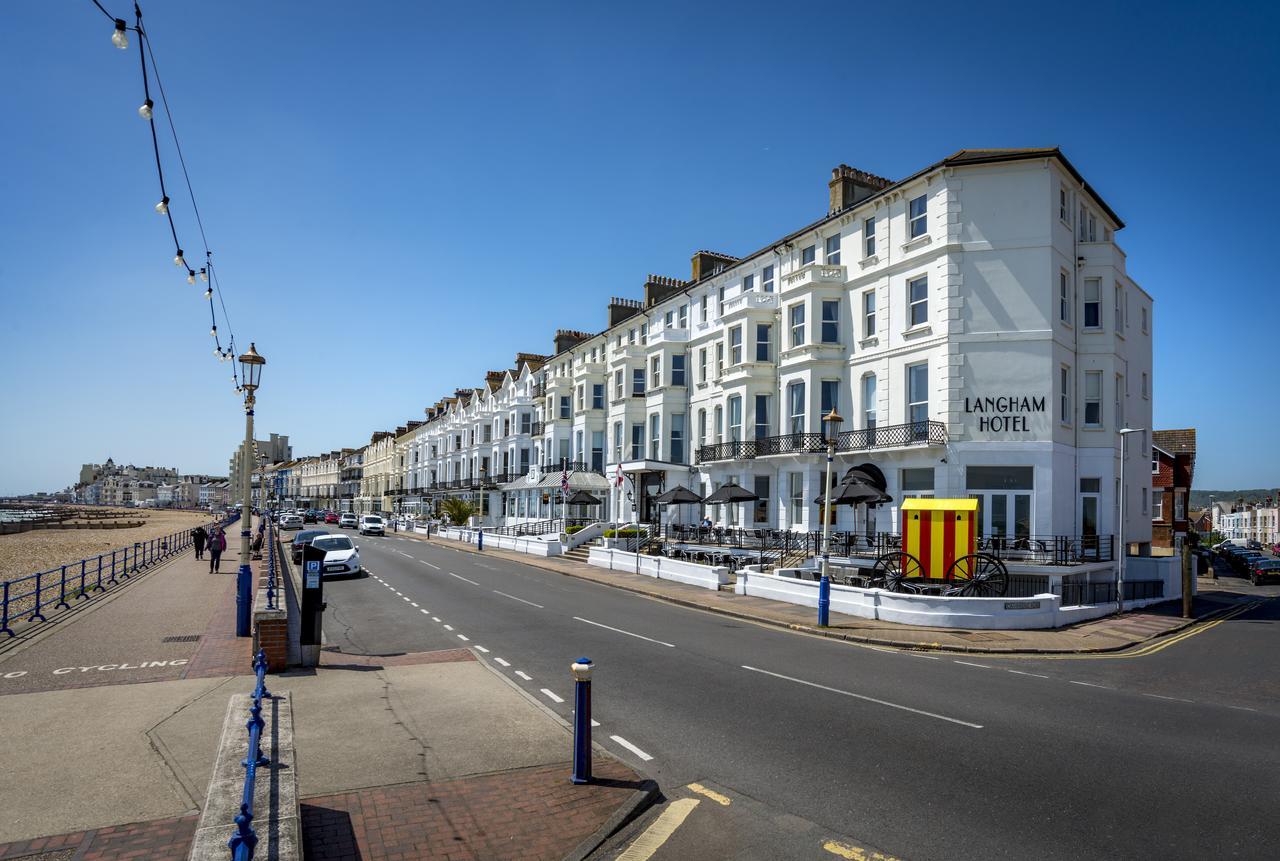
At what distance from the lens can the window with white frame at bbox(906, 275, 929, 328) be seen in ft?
86.6

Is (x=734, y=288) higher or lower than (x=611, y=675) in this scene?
higher

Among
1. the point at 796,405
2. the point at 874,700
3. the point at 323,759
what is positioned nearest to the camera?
the point at 323,759

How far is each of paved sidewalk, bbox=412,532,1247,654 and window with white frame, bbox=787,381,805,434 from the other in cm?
822

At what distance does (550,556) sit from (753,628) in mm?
23241

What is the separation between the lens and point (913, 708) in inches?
404

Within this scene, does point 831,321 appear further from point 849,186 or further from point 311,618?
point 311,618

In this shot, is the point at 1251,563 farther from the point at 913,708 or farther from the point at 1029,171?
the point at 913,708

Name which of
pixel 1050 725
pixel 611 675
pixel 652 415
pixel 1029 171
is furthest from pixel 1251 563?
pixel 611 675

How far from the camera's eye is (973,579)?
20.4 metres

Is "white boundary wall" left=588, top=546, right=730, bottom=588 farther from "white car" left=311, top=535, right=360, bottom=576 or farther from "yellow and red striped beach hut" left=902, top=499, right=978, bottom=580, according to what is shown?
"white car" left=311, top=535, right=360, bottom=576

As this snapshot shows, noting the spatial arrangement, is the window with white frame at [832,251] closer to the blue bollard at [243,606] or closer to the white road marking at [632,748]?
the blue bollard at [243,606]

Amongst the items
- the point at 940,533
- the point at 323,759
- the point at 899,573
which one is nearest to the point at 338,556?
the point at 899,573

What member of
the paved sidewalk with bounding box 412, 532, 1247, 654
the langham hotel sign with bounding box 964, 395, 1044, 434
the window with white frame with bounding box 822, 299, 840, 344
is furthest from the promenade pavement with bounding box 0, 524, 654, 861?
the window with white frame with bounding box 822, 299, 840, 344

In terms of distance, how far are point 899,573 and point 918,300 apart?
10.4 metres
